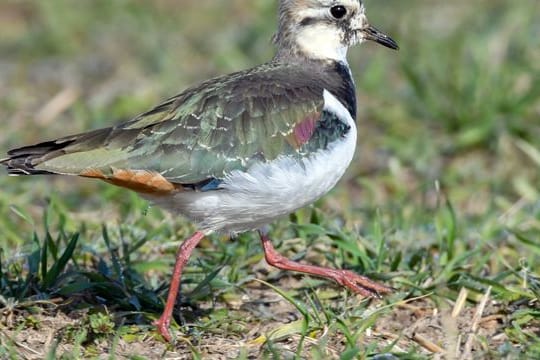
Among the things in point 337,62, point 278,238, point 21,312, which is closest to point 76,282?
point 21,312

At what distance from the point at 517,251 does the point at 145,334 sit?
97.4 inches

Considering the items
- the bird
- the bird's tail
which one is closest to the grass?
the bird

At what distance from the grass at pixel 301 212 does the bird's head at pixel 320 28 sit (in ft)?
3.20

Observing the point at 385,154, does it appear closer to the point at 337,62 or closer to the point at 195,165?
the point at 337,62

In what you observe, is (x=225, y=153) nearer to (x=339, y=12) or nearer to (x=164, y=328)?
(x=164, y=328)

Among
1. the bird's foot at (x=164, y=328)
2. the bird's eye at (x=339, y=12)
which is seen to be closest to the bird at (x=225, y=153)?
the bird's foot at (x=164, y=328)

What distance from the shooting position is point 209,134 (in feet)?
17.6

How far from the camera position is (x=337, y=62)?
6078mm

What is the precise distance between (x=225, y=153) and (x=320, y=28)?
1.23 metres

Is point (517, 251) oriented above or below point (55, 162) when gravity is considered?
below

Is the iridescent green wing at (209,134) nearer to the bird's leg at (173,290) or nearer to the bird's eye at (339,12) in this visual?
the bird's leg at (173,290)

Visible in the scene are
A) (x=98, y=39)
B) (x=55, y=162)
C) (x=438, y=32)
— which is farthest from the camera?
(x=98, y=39)

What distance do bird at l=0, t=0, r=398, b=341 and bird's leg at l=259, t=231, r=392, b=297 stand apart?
0.03ft

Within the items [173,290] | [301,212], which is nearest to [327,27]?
[301,212]
